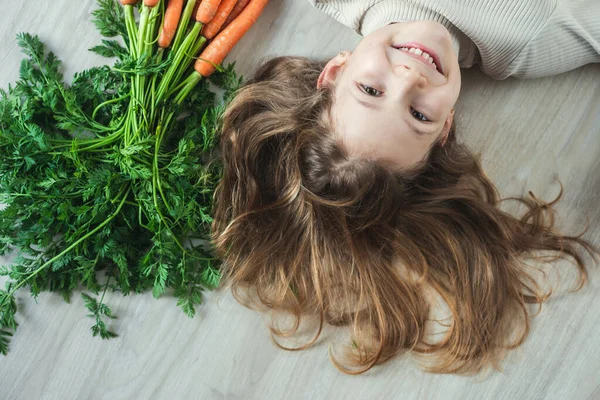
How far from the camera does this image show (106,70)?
130 cm

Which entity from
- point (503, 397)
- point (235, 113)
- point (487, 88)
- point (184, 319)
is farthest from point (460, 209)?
point (184, 319)

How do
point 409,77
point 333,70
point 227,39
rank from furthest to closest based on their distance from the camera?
1. point 227,39
2. point 333,70
3. point 409,77

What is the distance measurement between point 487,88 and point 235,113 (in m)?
0.68

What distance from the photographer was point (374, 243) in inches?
51.1

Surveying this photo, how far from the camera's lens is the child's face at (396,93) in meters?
1.05

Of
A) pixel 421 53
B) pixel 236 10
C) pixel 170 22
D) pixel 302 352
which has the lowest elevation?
pixel 302 352

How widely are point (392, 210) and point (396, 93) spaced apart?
1.04 feet

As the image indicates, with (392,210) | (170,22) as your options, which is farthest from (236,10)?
(392,210)

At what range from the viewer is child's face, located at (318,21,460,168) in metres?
1.05

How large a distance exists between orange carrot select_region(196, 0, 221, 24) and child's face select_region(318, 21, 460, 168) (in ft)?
1.34

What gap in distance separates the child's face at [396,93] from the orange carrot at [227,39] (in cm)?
37

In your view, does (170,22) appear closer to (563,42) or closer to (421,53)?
(421,53)

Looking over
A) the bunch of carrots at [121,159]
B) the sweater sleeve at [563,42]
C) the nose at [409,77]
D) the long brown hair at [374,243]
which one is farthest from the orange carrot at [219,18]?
the sweater sleeve at [563,42]

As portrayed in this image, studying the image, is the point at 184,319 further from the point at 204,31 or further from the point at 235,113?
the point at 204,31
